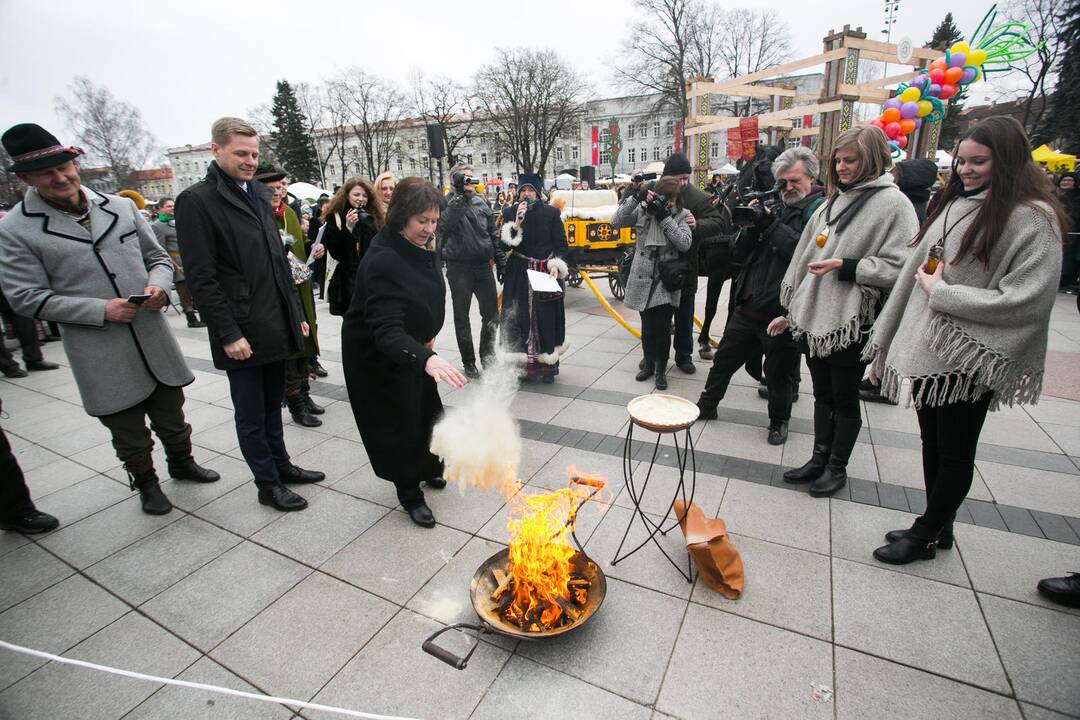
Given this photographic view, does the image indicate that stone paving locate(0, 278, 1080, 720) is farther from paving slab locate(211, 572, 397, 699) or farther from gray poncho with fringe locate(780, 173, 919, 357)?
gray poncho with fringe locate(780, 173, 919, 357)

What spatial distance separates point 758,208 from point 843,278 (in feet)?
3.40

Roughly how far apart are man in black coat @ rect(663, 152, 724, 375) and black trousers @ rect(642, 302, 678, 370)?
42 cm

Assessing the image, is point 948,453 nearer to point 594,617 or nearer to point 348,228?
point 594,617

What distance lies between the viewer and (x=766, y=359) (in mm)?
3773

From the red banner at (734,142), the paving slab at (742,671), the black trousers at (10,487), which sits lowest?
the paving slab at (742,671)

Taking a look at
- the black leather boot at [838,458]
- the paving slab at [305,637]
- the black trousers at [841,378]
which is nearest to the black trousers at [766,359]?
the black trousers at [841,378]

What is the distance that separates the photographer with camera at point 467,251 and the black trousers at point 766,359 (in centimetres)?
244

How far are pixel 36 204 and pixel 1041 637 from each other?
5013 millimetres

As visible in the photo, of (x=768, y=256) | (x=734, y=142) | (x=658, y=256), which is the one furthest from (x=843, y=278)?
(x=734, y=142)

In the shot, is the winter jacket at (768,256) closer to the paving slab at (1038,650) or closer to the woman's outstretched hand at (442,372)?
the paving slab at (1038,650)

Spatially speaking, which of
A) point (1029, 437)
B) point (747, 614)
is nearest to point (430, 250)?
point (747, 614)

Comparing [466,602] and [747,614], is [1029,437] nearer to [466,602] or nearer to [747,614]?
[747,614]

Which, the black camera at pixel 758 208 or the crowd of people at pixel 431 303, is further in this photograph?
the black camera at pixel 758 208

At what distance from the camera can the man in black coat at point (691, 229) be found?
4.63 meters
